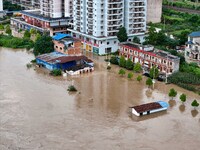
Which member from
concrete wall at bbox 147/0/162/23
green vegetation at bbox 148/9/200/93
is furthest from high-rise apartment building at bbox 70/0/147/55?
concrete wall at bbox 147/0/162/23

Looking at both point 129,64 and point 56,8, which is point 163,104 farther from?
point 56,8

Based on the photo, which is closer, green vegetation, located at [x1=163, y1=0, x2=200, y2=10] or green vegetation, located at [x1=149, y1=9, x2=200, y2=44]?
green vegetation, located at [x1=149, y1=9, x2=200, y2=44]

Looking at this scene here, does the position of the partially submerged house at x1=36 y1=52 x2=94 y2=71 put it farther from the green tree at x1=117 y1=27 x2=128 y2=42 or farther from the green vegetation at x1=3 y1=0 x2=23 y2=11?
the green vegetation at x1=3 y1=0 x2=23 y2=11

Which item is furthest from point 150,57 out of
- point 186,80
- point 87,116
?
point 87,116

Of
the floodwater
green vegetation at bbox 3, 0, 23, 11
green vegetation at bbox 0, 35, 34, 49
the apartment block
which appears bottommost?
the floodwater

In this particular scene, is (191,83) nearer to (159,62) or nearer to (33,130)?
(159,62)

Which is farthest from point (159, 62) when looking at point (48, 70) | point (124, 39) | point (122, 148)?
point (122, 148)
